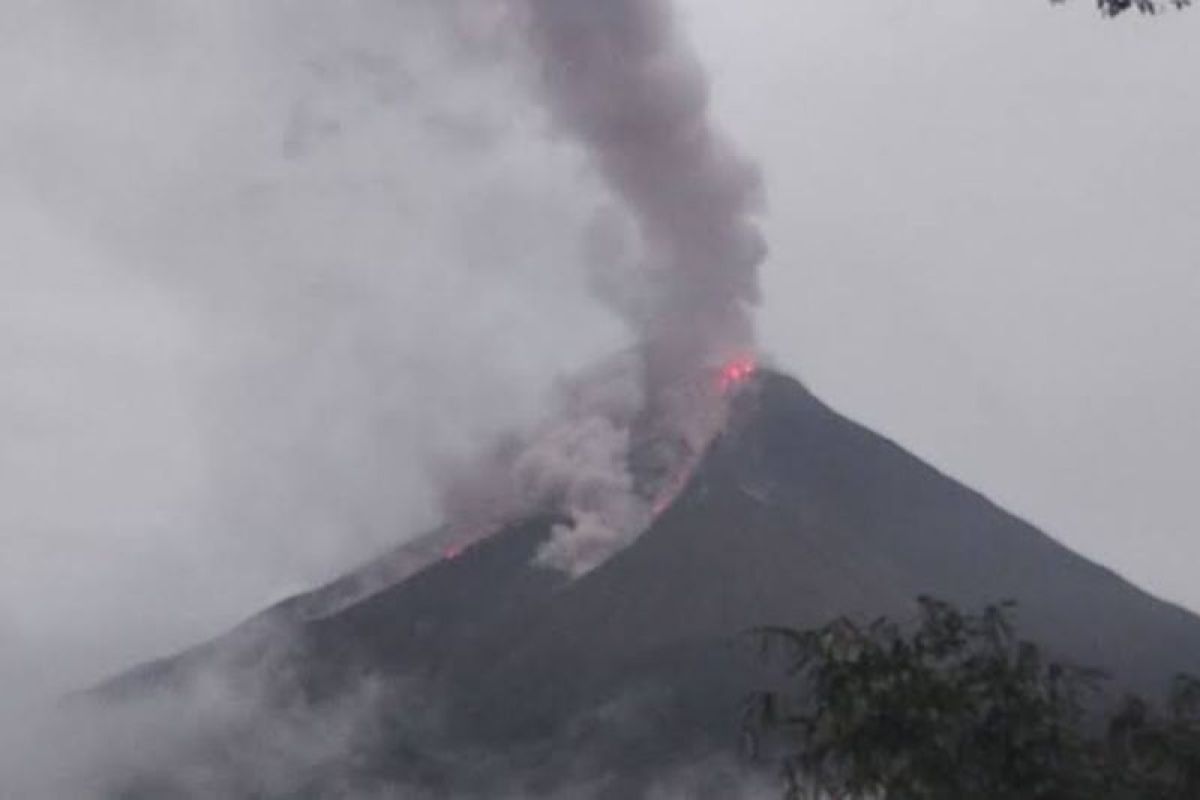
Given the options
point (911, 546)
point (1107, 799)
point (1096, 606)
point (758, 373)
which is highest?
point (758, 373)

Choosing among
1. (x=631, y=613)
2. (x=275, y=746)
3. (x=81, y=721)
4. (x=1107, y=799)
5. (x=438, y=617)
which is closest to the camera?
(x=1107, y=799)

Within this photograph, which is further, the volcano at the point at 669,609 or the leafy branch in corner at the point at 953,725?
the volcano at the point at 669,609

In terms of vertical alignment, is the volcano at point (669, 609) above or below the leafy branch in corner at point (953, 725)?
above

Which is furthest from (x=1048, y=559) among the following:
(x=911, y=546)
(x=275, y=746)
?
(x=275, y=746)

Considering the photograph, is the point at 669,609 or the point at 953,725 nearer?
the point at 953,725

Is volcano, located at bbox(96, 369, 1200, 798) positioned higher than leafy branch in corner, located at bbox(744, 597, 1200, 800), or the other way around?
volcano, located at bbox(96, 369, 1200, 798)

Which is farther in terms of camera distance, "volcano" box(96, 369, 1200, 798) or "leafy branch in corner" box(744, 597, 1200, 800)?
"volcano" box(96, 369, 1200, 798)

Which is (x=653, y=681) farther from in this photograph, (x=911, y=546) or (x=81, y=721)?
(x=81, y=721)

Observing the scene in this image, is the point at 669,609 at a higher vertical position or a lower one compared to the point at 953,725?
higher
